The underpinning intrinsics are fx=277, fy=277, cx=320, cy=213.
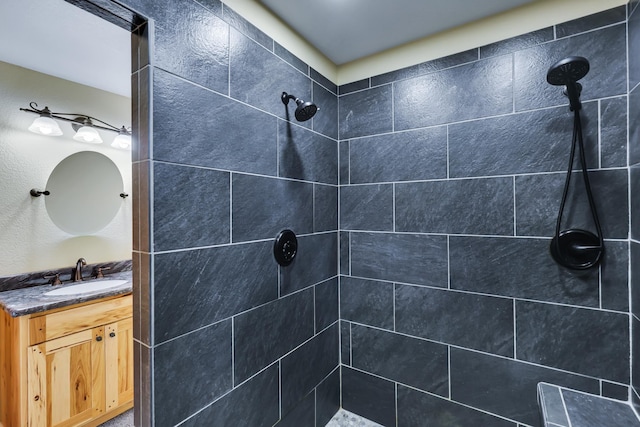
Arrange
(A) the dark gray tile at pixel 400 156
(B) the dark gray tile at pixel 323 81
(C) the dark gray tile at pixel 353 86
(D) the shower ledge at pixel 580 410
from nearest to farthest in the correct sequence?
(D) the shower ledge at pixel 580 410, (A) the dark gray tile at pixel 400 156, (B) the dark gray tile at pixel 323 81, (C) the dark gray tile at pixel 353 86

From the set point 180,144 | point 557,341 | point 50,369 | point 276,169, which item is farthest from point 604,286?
point 50,369

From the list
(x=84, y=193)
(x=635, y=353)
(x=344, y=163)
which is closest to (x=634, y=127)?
(x=635, y=353)

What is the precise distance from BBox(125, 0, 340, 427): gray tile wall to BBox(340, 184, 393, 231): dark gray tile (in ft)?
0.71

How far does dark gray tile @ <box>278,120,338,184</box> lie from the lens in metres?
1.32

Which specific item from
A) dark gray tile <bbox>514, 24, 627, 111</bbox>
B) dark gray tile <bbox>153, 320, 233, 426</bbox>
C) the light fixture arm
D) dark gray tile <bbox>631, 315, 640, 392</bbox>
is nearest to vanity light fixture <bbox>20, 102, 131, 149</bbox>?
the light fixture arm

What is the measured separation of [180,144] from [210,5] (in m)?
0.54

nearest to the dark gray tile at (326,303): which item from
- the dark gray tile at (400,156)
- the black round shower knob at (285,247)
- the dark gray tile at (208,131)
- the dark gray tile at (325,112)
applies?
the black round shower knob at (285,247)

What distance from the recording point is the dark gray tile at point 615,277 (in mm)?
1057

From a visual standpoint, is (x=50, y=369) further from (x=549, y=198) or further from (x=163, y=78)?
(x=549, y=198)

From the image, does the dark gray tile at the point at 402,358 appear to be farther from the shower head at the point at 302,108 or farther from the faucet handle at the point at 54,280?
the faucet handle at the point at 54,280

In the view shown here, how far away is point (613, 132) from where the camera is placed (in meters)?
1.07

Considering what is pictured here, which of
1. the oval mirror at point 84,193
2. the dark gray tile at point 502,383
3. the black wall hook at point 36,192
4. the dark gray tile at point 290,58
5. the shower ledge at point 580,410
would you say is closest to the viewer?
the shower ledge at point 580,410

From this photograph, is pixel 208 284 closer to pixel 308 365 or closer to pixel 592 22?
pixel 308 365

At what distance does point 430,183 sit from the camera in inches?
55.8
